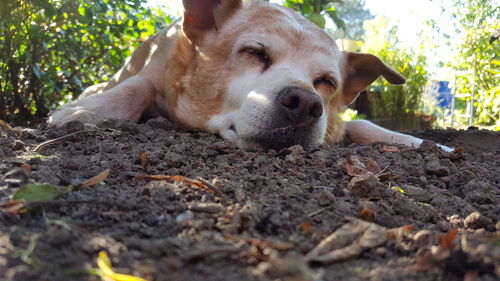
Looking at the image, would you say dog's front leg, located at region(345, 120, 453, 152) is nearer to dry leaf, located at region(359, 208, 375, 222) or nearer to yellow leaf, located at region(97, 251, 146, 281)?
dry leaf, located at region(359, 208, 375, 222)

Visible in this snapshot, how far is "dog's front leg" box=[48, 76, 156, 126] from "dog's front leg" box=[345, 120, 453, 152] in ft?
5.43

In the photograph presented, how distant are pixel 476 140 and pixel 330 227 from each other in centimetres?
323

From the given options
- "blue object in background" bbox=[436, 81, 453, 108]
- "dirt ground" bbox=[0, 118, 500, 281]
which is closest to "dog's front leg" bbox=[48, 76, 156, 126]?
"dirt ground" bbox=[0, 118, 500, 281]

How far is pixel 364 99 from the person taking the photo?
8.92 m

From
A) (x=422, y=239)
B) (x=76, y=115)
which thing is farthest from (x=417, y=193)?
(x=76, y=115)

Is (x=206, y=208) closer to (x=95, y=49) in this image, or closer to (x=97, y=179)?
(x=97, y=179)

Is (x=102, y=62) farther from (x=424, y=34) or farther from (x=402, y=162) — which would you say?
(x=424, y=34)

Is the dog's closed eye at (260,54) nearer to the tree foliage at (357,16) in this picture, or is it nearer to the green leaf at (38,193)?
the green leaf at (38,193)

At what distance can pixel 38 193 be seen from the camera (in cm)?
125

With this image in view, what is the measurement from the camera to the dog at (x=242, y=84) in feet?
8.66

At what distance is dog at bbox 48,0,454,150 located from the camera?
104 inches

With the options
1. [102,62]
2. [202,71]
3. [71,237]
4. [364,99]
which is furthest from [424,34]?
[71,237]

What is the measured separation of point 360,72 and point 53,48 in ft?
9.31

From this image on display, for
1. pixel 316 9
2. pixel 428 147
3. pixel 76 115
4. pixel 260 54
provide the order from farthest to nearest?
pixel 316 9, pixel 260 54, pixel 76 115, pixel 428 147
